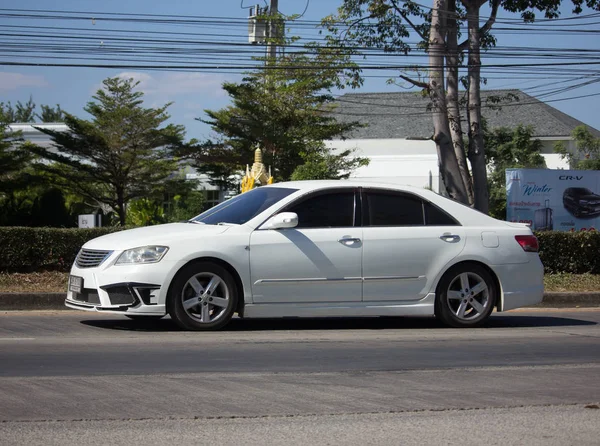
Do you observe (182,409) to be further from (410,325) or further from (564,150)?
(564,150)

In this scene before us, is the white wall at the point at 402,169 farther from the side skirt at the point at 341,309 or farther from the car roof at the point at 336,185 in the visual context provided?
the side skirt at the point at 341,309

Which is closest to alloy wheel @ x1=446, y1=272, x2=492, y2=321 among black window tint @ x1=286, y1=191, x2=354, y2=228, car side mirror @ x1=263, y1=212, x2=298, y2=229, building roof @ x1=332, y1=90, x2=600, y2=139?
black window tint @ x1=286, y1=191, x2=354, y2=228

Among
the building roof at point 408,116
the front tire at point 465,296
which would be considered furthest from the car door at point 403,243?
the building roof at point 408,116

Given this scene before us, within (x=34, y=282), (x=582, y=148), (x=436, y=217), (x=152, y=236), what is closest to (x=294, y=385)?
(x=152, y=236)

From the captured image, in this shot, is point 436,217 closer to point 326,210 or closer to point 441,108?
point 326,210

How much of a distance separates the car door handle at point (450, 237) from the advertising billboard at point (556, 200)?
1547 centimetres

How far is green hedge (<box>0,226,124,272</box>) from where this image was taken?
14.2 meters

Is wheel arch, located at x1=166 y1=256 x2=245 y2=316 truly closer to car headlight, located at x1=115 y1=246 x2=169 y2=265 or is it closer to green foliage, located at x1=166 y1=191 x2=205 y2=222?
car headlight, located at x1=115 y1=246 x2=169 y2=265

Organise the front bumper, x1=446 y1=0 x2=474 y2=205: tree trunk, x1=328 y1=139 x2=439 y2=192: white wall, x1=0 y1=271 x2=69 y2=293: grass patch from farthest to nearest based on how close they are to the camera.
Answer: x1=328 y1=139 x2=439 y2=192: white wall < x1=446 y1=0 x2=474 y2=205: tree trunk < x1=0 y1=271 x2=69 y2=293: grass patch < the front bumper

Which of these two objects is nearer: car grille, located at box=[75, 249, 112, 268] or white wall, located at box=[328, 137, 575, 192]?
car grille, located at box=[75, 249, 112, 268]

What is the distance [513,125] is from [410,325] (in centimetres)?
4673

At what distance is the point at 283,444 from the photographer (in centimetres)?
484

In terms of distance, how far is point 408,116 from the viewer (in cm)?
5641

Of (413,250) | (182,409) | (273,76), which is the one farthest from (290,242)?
(273,76)
